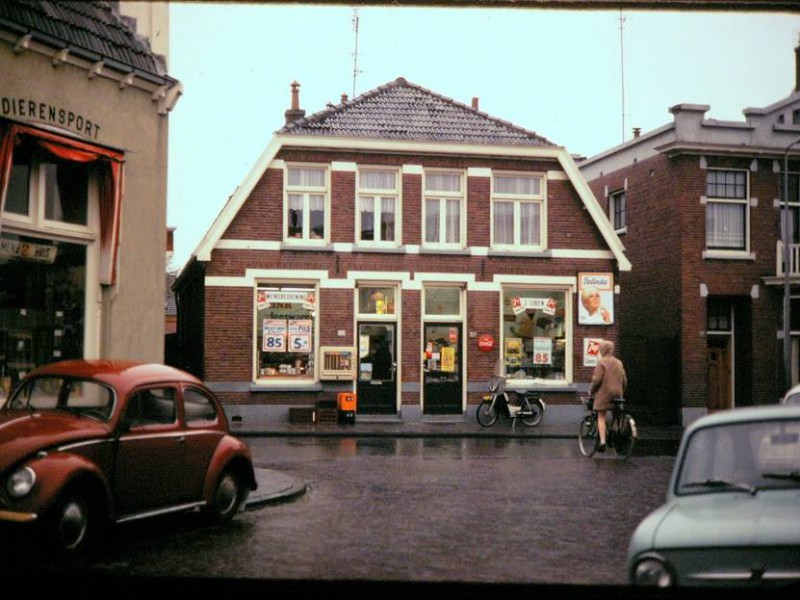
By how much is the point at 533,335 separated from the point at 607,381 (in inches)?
366

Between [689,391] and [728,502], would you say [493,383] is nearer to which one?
[689,391]

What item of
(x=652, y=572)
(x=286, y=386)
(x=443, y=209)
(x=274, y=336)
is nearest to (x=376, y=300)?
(x=274, y=336)

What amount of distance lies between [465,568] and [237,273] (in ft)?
59.2

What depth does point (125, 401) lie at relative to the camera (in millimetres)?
8719

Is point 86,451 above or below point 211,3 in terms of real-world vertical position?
below

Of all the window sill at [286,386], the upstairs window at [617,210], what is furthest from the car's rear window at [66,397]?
the upstairs window at [617,210]

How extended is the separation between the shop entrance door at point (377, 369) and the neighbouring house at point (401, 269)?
3cm

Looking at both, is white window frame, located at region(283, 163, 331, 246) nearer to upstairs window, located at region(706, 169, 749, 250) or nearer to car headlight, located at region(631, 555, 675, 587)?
upstairs window, located at region(706, 169, 749, 250)

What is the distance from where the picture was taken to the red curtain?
7969 millimetres

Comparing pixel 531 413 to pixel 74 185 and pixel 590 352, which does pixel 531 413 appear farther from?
pixel 74 185

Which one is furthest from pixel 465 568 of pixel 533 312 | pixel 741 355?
pixel 533 312

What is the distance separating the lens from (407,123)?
26109 millimetres

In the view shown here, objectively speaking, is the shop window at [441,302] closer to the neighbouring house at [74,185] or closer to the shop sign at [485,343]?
the shop sign at [485,343]

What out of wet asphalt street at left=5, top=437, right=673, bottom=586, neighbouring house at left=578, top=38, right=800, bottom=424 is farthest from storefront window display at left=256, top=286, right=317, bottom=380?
wet asphalt street at left=5, top=437, right=673, bottom=586
